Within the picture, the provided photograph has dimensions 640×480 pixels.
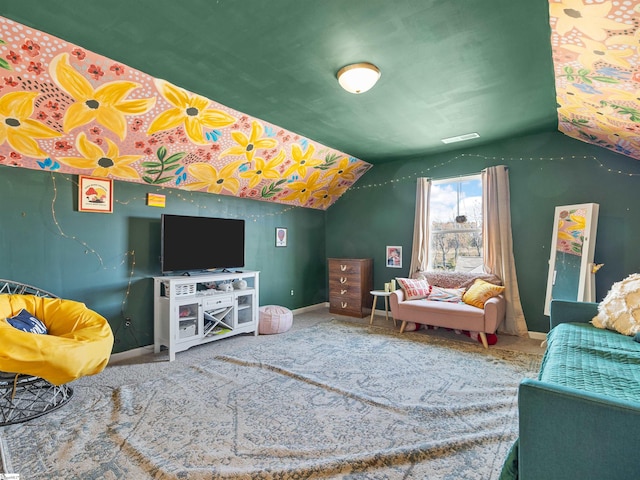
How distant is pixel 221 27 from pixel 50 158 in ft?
7.08

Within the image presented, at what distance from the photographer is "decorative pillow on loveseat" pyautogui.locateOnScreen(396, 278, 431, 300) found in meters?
4.50

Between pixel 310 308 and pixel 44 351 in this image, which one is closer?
pixel 44 351

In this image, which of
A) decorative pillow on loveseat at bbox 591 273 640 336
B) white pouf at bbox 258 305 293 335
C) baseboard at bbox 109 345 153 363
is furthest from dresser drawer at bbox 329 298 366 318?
decorative pillow on loveseat at bbox 591 273 640 336

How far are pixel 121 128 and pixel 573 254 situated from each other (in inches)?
195

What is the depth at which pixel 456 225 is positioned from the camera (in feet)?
16.3

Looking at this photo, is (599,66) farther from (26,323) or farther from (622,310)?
(26,323)

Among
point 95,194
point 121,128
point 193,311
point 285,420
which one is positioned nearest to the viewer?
point 285,420

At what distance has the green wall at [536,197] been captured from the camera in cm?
371

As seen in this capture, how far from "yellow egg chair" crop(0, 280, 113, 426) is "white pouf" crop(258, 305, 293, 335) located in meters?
1.99

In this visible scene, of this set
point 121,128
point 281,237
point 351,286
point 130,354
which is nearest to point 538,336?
point 351,286

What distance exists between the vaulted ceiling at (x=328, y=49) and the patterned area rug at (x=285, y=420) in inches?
99.6

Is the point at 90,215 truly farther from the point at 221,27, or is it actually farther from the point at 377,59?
the point at 377,59

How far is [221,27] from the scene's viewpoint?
2.03 metres

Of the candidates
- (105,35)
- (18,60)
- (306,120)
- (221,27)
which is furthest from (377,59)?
(18,60)
